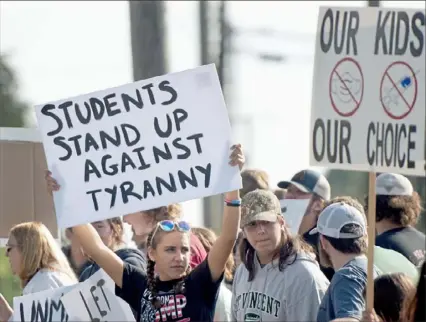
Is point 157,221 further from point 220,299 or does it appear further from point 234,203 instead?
point 234,203

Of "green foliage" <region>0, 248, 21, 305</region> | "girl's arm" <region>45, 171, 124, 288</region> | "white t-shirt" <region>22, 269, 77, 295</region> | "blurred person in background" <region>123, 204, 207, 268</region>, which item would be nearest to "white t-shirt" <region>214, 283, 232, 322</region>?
"blurred person in background" <region>123, 204, 207, 268</region>

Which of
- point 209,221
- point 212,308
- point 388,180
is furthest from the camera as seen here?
point 209,221

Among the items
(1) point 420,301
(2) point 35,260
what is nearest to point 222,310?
(2) point 35,260

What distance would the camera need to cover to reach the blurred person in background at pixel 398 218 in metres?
8.31

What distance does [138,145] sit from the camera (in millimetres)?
7371

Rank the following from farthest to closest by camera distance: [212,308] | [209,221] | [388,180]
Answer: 1. [209,221]
2. [388,180]
3. [212,308]

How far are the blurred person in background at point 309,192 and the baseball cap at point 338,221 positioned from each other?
1.56 metres

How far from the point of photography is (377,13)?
22.5ft

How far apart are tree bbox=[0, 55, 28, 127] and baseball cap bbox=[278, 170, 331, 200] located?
232 inches

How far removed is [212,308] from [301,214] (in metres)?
2.09

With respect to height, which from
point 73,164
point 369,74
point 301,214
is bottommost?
point 301,214

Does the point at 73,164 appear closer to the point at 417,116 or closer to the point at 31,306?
the point at 31,306

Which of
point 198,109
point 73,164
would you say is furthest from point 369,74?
point 73,164

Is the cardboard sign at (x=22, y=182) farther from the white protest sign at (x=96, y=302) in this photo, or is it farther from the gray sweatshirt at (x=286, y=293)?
the gray sweatshirt at (x=286, y=293)
